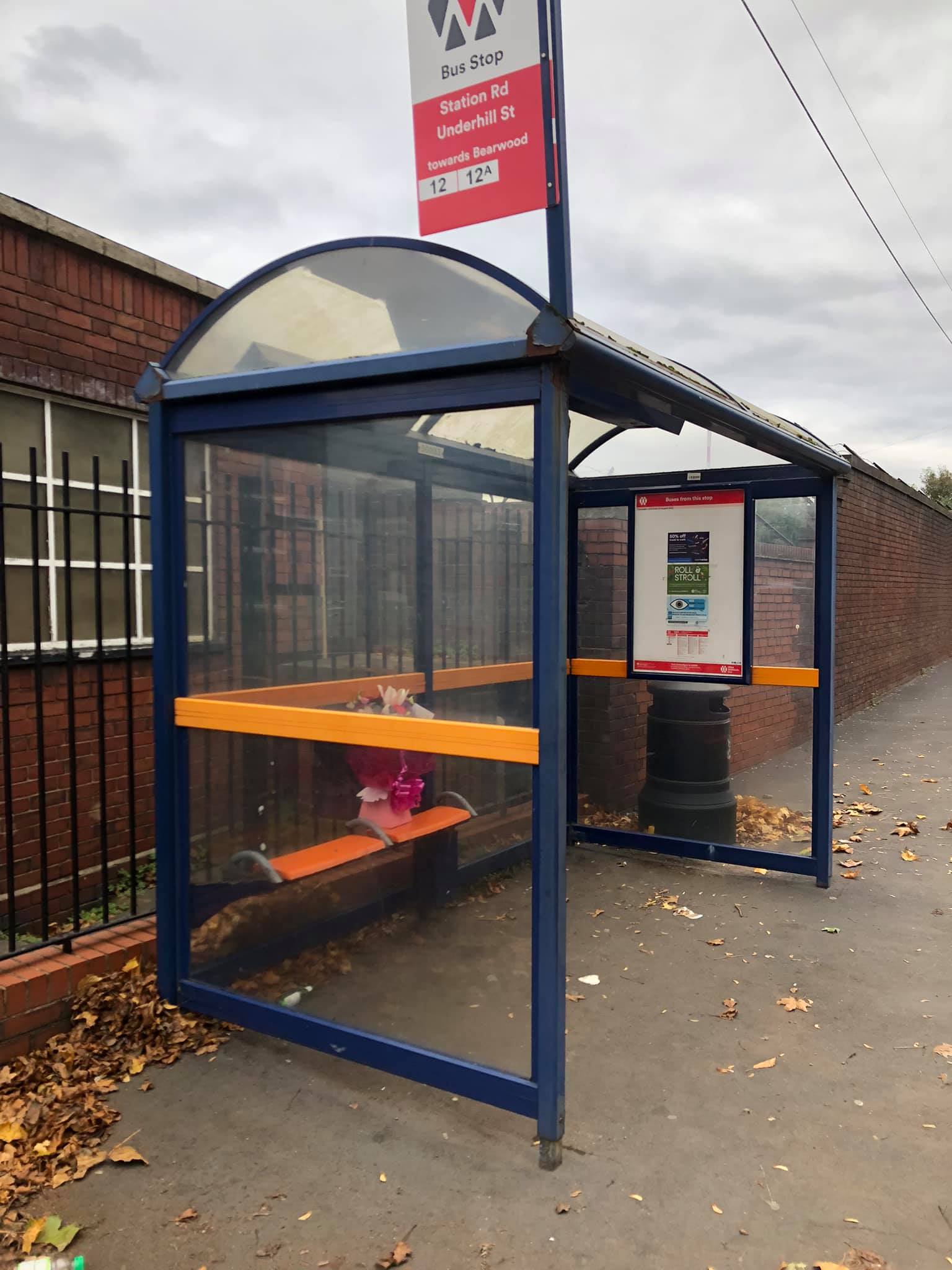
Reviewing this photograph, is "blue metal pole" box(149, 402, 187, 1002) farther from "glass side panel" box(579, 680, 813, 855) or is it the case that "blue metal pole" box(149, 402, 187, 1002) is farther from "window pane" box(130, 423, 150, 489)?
"glass side panel" box(579, 680, 813, 855)

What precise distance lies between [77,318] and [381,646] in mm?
2377

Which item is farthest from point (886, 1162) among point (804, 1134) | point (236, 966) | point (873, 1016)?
point (236, 966)

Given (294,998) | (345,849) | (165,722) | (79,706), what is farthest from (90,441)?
(294,998)

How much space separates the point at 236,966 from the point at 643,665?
9.41ft

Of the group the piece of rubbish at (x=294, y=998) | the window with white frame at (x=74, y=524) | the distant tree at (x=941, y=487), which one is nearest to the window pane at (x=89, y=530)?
the window with white frame at (x=74, y=524)

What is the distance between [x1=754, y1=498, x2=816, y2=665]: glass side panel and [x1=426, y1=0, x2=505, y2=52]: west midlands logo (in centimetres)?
343

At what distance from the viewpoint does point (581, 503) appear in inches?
224

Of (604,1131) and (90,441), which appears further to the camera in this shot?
(90,441)

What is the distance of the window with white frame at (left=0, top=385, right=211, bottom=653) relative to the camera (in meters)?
4.25

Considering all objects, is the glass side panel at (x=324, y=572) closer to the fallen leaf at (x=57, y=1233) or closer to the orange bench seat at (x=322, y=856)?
the orange bench seat at (x=322, y=856)

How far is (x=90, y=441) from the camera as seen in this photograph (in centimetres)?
463

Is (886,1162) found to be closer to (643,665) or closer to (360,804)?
(360,804)

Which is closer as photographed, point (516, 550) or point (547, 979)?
point (547, 979)

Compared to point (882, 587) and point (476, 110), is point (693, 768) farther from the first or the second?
point (882, 587)
